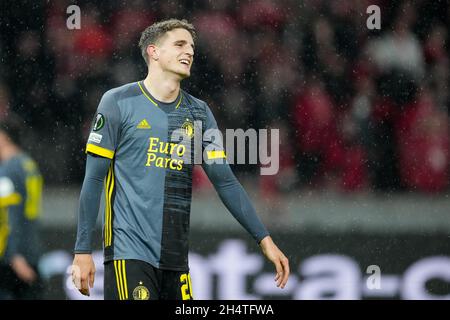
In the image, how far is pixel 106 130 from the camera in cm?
486

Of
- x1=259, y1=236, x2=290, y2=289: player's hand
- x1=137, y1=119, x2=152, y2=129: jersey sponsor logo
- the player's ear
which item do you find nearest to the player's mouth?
the player's ear

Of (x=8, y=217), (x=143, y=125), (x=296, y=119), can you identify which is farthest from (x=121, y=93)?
(x=296, y=119)

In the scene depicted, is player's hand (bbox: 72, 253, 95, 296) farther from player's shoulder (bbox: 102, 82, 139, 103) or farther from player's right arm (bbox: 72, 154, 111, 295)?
player's shoulder (bbox: 102, 82, 139, 103)

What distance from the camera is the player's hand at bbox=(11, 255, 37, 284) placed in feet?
23.9

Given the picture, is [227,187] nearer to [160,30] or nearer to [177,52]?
[177,52]

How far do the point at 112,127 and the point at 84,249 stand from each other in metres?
0.57

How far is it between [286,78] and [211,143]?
292cm

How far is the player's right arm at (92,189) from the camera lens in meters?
4.71
